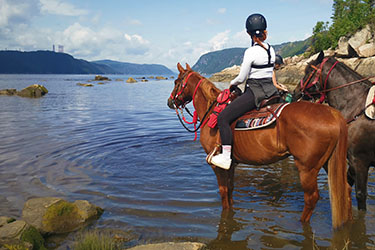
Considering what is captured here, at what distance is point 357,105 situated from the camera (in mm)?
6152

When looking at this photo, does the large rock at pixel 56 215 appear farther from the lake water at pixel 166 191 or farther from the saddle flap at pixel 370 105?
the saddle flap at pixel 370 105

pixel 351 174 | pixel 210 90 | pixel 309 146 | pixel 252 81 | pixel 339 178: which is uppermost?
pixel 252 81

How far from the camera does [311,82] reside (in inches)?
267

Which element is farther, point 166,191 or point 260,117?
point 166,191

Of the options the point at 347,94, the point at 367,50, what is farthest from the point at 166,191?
the point at 367,50

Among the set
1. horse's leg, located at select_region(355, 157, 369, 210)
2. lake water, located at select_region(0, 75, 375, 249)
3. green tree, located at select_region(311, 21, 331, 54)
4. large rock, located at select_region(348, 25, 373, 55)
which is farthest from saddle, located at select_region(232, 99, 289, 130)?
green tree, located at select_region(311, 21, 331, 54)

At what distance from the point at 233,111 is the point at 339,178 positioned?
226 centimetres

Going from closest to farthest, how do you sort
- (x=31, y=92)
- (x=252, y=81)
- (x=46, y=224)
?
(x=252, y=81) < (x=46, y=224) < (x=31, y=92)

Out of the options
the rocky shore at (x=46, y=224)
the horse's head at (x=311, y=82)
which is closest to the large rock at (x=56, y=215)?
the rocky shore at (x=46, y=224)

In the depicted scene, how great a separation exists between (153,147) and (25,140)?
674 cm

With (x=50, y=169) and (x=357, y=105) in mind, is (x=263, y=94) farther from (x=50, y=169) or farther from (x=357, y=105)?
(x=50, y=169)

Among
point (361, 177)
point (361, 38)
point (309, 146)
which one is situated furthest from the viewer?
point (361, 38)

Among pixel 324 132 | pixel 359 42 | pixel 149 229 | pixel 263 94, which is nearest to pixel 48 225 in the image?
pixel 149 229

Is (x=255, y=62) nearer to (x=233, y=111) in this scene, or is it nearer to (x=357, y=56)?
(x=233, y=111)
